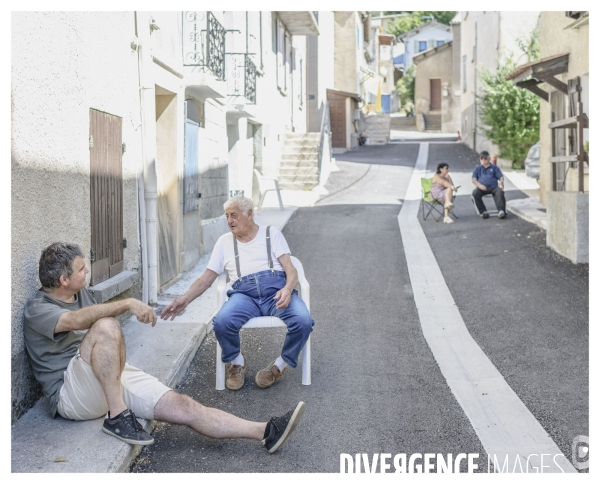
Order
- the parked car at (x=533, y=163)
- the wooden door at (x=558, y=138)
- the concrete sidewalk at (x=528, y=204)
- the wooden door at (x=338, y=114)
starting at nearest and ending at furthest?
the concrete sidewalk at (x=528, y=204) → the wooden door at (x=558, y=138) → the parked car at (x=533, y=163) → the wooden door at (x=338, y=114)

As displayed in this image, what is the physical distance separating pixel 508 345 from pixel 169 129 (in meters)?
5.12

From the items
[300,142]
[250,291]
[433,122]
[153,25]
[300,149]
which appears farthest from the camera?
[433,122]

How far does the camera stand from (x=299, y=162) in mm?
21828

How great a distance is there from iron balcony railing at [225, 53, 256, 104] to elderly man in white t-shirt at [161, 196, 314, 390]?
29.6ft

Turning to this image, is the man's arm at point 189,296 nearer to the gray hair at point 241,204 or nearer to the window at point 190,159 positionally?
the gray hair at point 241,204

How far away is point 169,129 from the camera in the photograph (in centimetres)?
981

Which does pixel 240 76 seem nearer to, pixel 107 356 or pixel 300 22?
pixel 300 22

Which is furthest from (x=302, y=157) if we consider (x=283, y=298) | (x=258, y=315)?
(x=283, y=298)

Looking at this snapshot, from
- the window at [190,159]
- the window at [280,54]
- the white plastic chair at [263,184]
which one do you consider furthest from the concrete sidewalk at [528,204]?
the window at [280,54]

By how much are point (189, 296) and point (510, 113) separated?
19137 mm

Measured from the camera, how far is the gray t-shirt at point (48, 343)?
4.47 metres

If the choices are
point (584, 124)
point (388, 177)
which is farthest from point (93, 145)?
point (388, 177)

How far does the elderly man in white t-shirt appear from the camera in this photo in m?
5.54

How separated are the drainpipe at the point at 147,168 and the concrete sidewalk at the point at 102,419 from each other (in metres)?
0.38
